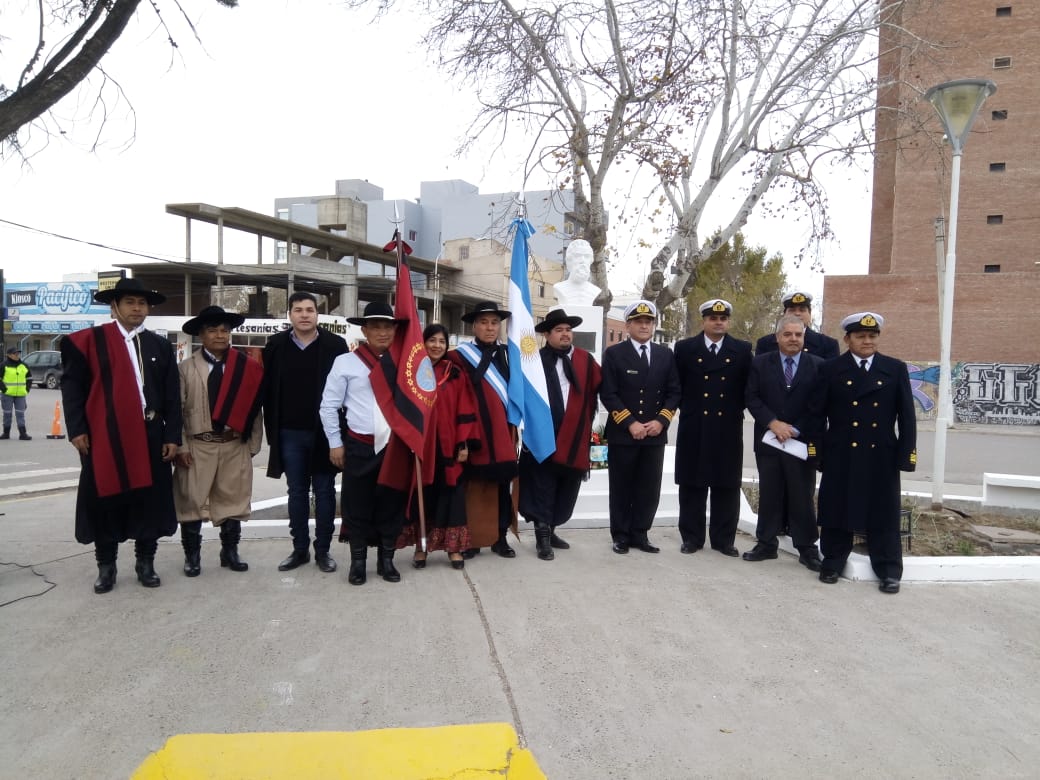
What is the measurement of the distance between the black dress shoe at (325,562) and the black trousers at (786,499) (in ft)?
10.5

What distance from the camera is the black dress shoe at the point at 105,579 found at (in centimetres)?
444

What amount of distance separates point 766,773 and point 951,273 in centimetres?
599

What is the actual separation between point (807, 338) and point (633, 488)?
195 cm

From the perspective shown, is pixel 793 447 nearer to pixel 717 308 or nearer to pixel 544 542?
pixel 717 308

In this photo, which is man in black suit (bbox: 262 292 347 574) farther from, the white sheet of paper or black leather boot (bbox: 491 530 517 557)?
the white sheet of paper

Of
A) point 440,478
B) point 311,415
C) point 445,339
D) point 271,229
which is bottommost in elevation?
point 440,478

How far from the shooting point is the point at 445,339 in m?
4.95

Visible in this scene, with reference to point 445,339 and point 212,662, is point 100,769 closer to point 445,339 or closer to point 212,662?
point 212,662

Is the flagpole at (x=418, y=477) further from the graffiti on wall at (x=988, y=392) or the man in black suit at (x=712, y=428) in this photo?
the graffiti on wall at (x=988, y=392)

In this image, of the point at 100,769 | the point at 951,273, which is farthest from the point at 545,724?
the point at 951,273

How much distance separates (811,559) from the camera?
5.14m

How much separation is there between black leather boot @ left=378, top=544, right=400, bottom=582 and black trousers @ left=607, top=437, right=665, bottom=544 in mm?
1790

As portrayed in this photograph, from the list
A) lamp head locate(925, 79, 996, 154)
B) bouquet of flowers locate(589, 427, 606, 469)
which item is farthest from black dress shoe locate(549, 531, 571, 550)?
lamp head locate(925, 79, 996, 154)

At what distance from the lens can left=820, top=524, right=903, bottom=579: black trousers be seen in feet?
15.3
